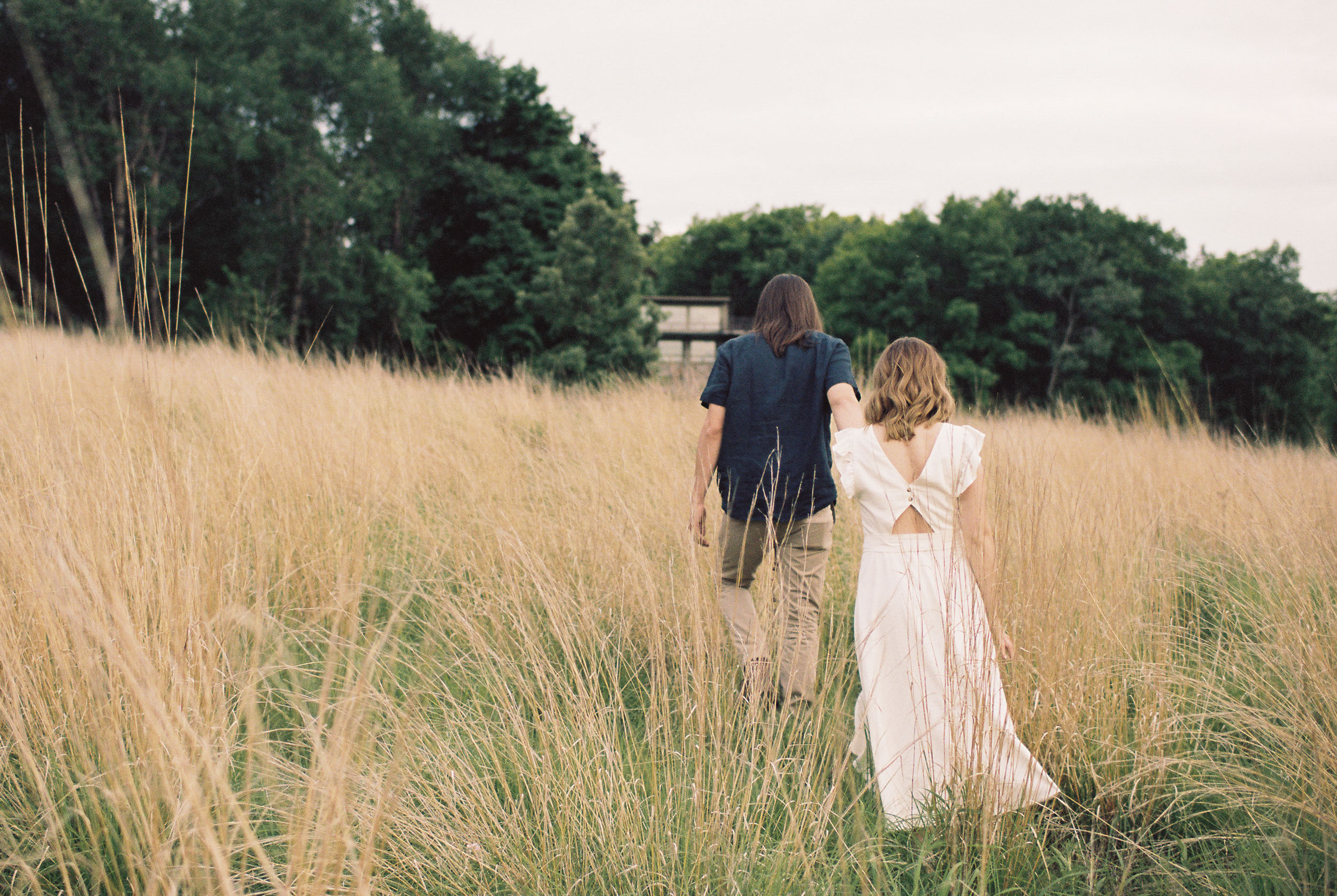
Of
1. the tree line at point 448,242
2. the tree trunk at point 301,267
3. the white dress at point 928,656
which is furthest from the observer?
the tree trunk at point 301,267

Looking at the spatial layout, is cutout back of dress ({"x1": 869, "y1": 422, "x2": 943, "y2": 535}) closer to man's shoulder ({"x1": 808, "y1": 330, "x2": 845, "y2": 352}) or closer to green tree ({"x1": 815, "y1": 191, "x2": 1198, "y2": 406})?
man's shoulder ({"x1": 808, "y1": 330, "x2": 845, "y2": 352})

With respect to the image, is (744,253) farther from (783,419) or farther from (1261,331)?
(783,419)

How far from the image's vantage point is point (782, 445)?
288cm

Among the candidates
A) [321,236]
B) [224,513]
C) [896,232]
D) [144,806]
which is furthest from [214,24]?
[896,232]

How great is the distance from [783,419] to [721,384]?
289 millimetres

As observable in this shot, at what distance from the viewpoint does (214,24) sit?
59.3 feet

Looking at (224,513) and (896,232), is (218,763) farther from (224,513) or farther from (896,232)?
(896,232)

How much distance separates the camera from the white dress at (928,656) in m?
1.88

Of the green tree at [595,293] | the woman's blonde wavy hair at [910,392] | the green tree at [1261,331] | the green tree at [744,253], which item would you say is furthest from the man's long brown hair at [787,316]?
the green tree at [744,253]

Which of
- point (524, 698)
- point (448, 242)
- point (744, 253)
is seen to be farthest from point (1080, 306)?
point (524, 698)

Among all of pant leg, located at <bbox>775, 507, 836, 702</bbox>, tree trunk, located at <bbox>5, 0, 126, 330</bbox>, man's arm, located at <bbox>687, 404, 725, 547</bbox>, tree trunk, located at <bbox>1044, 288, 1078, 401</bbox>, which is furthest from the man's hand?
tree trunk, located at <bbox>1044, 288, 1078, 401</bbox>

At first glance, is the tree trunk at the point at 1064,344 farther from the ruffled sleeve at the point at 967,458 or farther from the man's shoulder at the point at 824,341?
the ruffled sleeve at the point at 967,458

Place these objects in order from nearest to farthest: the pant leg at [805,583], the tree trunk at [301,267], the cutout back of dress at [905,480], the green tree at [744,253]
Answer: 1. the cutout back of dress at [905,480]
2. the pant leg at [805,583]
3. the tree trunk at [301,267]
4. the green tree at [744,253]

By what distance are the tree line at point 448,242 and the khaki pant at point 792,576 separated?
2.14 meters
